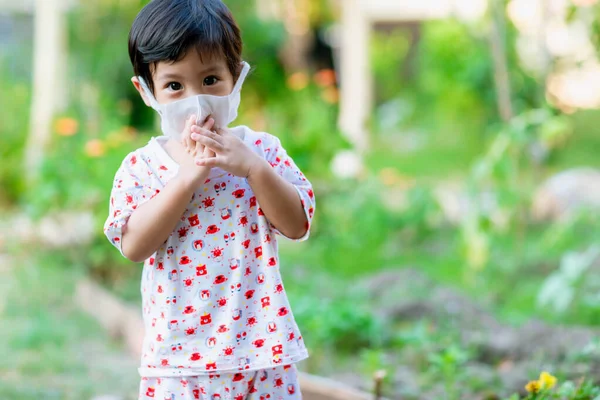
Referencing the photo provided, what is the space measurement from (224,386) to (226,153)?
52 cm

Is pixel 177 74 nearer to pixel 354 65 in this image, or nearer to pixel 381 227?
pixel 381 227

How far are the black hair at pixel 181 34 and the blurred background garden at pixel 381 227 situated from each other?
1273 millimetres

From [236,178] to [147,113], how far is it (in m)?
10.3

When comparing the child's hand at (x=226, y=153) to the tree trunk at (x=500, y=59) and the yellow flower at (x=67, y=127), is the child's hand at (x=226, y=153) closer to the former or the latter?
the tree trunk at (x=500, y=59)

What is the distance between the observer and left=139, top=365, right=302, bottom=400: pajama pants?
192 centimetres

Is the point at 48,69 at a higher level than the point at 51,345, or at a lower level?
higher

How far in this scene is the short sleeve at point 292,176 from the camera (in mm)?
1936

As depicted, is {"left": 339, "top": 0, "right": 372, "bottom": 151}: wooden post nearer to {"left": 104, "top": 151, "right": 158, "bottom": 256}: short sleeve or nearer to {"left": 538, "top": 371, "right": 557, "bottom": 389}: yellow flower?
{"left": 538, "top": 371, "right": 557, "bottom": 389}: yellow flower

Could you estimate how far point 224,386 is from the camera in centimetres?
192

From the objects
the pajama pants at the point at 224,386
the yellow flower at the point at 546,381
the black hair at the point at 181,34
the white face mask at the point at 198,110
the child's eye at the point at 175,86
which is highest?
the black hair at the point at 181,34

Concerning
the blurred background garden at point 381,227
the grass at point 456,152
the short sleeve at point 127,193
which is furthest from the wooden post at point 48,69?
the short sleeve at point 127,193

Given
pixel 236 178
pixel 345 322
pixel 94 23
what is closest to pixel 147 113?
pixel 94 23

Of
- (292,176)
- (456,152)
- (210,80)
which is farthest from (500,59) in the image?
(456,152)

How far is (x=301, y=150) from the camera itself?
6.21m
